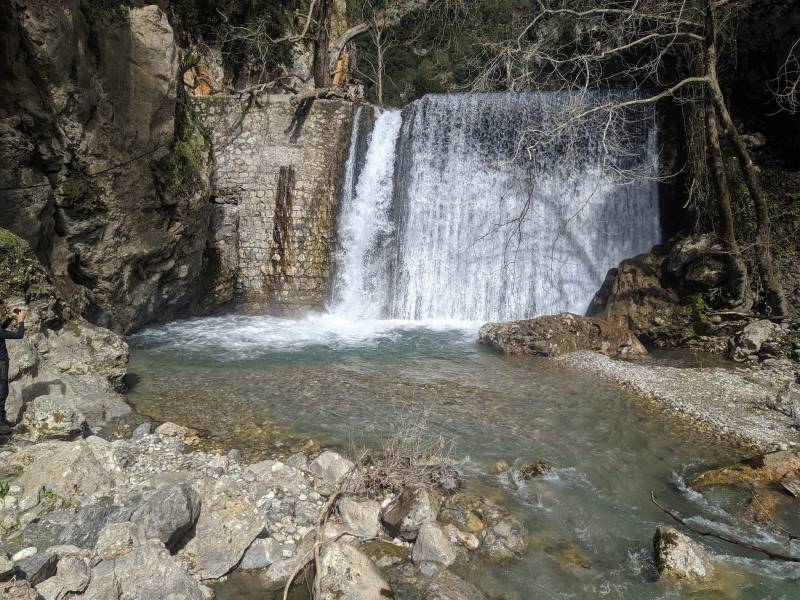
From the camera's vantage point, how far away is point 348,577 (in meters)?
3.12

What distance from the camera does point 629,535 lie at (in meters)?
3.97

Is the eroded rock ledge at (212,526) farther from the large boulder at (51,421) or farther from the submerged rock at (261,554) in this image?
the large boulder at (51,421)

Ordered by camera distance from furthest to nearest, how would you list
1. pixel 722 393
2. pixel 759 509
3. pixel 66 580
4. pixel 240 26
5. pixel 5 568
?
pixel 240 26, pixel 722 393, pixel 759 509, pixel 66 580, pixel 5 568

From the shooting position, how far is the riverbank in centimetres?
552

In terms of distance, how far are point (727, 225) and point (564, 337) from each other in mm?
3027

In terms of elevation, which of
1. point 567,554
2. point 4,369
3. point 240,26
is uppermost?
point 240,26

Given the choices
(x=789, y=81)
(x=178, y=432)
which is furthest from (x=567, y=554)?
(x=789, y=81)

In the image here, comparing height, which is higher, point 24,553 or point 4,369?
point 4,369

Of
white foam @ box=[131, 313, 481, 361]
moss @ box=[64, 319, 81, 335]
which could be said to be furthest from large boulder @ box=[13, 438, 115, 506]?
white foam @ box=[131, 313, 481, 361]

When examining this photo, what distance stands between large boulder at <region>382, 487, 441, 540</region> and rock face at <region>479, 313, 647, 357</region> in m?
4.90

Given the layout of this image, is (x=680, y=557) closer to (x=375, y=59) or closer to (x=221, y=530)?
(x=221, y=530)

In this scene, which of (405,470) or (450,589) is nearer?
(450,589)

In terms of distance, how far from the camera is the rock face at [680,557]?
3.46 meters

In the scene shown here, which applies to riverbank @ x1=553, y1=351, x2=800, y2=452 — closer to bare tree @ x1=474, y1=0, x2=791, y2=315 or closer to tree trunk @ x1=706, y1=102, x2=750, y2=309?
tree trunk @ x1=706, y1=102, x2=750, y2=309
